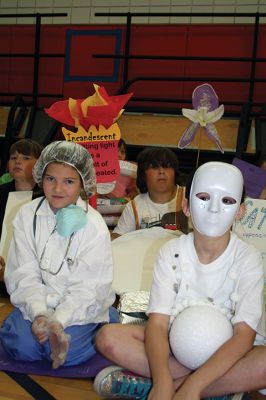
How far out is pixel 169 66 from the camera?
5.38 meters

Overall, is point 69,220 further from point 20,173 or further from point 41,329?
point 20,173

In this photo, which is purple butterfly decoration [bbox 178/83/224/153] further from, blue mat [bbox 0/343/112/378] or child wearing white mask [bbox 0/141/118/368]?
blue mat [bbox 0/343/112/378]

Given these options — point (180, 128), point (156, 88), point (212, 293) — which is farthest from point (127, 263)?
point (156, 88)

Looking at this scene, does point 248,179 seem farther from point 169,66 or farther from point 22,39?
point 22,39

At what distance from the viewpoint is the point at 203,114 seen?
278cm

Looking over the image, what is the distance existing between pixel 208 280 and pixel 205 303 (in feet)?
0.24

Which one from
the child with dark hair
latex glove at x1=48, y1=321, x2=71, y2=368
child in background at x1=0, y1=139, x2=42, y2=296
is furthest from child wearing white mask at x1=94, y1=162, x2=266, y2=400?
child in background at x1=0, y1=139, x2=42, y2=296

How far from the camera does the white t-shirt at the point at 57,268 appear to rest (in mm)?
1780

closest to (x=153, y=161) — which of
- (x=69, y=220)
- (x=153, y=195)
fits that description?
(x=153, y=195)

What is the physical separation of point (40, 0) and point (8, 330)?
4833mm

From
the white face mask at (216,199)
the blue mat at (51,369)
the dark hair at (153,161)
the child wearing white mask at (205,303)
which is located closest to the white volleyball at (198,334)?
the child wearing white mask at (205,303)

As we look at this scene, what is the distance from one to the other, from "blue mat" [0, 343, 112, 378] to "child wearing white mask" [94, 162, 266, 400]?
0.20 metres

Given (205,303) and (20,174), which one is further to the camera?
(20,174)

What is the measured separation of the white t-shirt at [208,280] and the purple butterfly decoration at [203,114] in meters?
1.25
